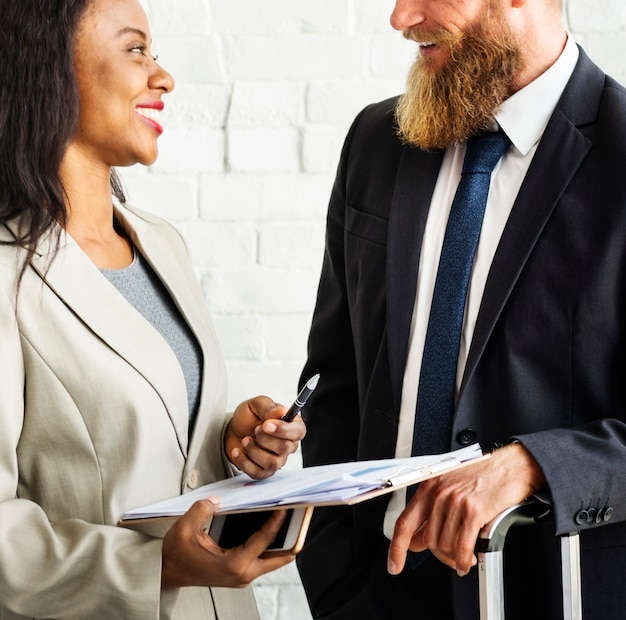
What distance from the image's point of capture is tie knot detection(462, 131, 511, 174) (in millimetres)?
1613

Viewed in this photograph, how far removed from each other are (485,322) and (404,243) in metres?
0.22

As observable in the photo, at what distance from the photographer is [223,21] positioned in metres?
2.16

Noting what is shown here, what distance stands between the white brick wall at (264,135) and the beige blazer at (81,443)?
78 cm

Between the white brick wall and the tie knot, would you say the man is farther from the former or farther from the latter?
the white brick wall

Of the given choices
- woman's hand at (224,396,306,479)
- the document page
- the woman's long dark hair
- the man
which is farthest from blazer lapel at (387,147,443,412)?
the woman's long dark hair

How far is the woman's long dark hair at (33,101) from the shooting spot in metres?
1.35

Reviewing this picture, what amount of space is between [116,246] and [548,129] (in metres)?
0.71

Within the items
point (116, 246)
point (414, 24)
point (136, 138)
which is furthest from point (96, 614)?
point (414, 24)

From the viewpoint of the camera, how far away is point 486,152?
1626 millimetres

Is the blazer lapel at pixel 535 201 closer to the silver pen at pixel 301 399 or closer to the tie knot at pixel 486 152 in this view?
the tie knot at pixel 486 152

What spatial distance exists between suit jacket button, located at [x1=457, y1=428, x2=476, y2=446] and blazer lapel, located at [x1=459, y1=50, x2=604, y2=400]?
0.19 ft

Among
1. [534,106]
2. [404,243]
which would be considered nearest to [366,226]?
[404,243]

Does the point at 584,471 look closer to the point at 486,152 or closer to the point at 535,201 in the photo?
the point at 535,201

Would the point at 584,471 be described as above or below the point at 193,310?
below
